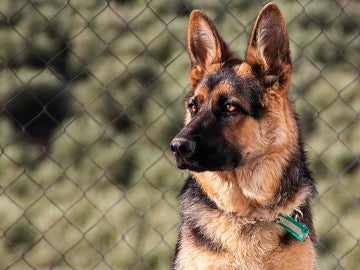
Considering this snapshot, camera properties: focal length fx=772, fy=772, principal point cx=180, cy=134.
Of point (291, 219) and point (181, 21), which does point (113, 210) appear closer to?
point (181, 21)

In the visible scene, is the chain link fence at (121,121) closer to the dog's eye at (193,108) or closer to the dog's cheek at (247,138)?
the dog's eye at (193,108)

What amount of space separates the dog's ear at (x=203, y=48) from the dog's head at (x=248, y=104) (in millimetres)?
21

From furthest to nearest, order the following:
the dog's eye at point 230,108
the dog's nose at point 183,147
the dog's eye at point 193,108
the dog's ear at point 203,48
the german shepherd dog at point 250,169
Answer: the dog's ear at point 203,48
the dog's eye at point 193,108
the dog's eye at point 230,108
the german shepherd dog at point 250,169
the dog's nose at point 183,147

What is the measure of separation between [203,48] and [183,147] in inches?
28.0

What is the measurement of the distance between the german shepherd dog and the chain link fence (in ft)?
4.31

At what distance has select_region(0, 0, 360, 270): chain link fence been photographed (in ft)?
15.7

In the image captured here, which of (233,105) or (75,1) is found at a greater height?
(75,1)

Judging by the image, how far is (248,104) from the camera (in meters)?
3.37

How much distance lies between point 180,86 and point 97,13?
2.31 ft

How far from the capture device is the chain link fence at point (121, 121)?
15.7ft

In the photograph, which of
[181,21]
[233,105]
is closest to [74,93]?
[181,21]

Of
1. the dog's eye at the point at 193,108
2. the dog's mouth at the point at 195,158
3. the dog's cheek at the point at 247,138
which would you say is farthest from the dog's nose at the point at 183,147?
the dog's eye at the point at 193,108

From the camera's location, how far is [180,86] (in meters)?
4.98

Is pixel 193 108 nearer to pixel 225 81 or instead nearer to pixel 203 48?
pixel 225 81
